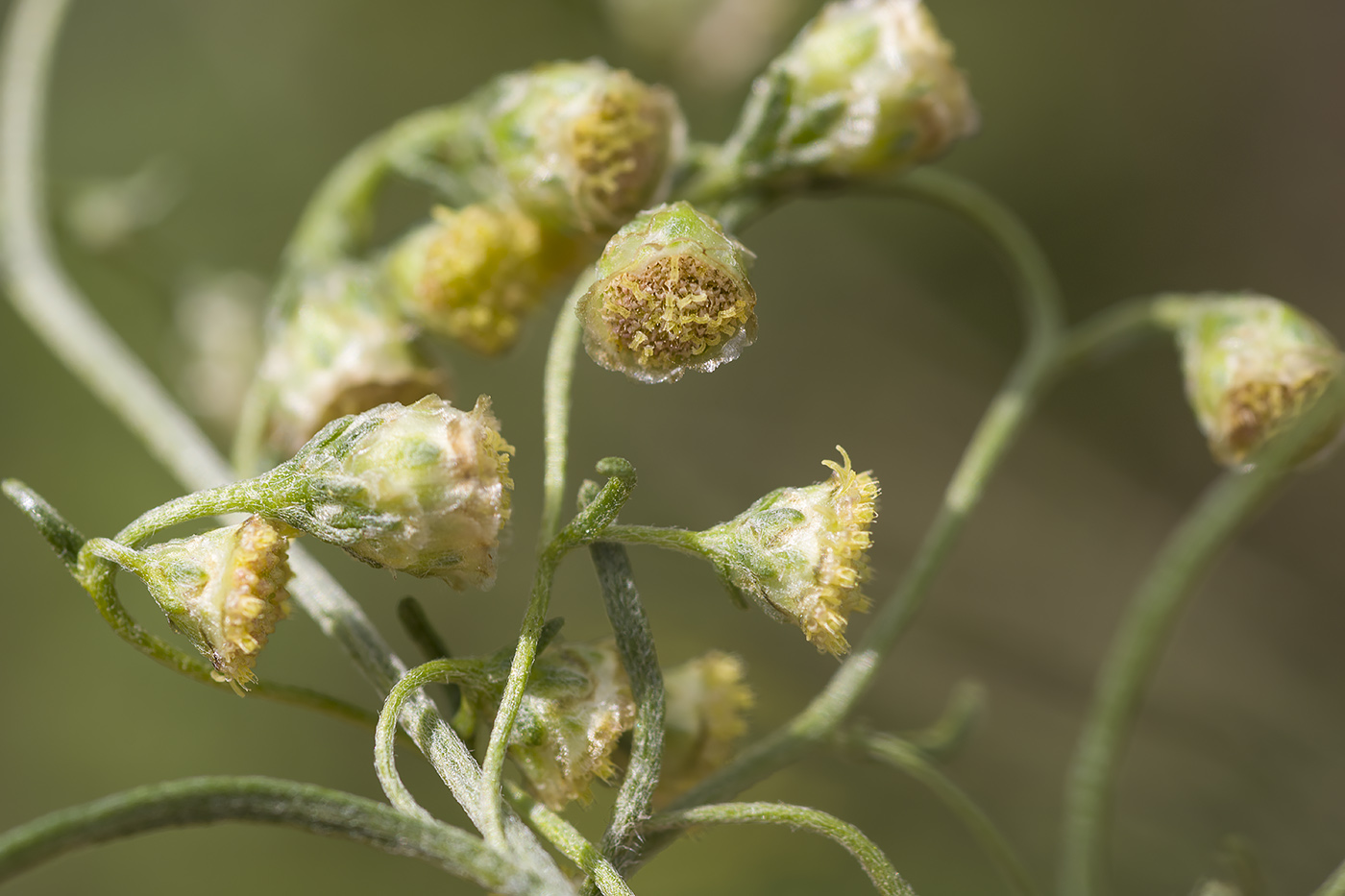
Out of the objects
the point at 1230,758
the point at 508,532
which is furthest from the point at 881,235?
the point at 508,532

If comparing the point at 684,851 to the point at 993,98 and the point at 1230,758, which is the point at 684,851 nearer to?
the point at 1230,758

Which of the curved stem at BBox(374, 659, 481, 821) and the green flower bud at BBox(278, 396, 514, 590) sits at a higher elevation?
Answer: the green flower bud at BBox(278, 396, 514, 590)

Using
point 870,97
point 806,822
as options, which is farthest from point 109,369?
point 806,822

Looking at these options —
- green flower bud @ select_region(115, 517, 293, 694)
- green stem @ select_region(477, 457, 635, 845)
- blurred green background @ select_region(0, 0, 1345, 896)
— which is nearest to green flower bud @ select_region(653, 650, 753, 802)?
green stem @ select_region(477, 457, 635, 845)

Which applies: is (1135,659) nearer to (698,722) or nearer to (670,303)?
(698,722)

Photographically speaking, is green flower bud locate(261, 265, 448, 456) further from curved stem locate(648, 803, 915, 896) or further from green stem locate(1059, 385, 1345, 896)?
green stem locate(1059, 385, 1345, 896)
